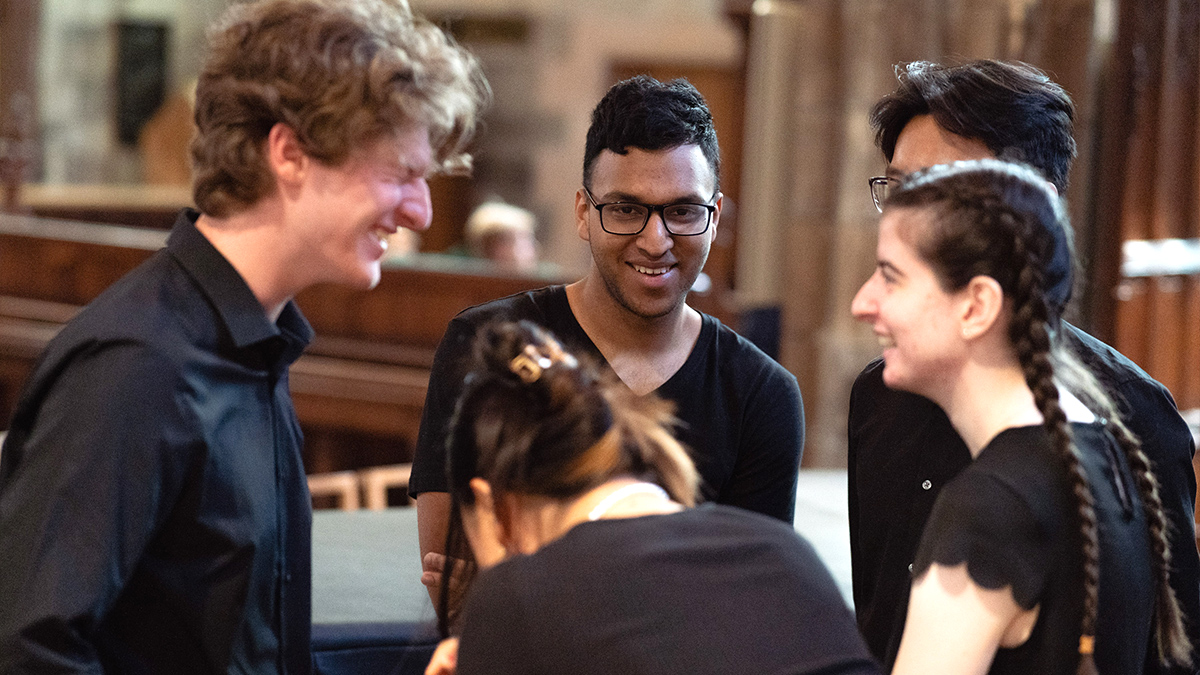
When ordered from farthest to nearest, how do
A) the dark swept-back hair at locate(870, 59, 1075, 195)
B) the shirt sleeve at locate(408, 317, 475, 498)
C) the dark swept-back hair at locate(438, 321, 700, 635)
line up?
the shirt sleeve at locate(408, 317, 475, 498)
the dark swept-back hair at locate(870, 59, 1075, 195)
the dark swept-back hair at locate(438, 321, 700, 635)

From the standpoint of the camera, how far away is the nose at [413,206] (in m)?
1.43

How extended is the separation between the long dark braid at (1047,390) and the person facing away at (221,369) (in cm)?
69

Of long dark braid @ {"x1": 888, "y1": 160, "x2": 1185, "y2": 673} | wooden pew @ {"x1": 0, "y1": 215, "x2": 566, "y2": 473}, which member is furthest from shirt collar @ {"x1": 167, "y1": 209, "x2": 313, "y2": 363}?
wooden pew @ {"x1": 0, "y1": 215, "x2": 566, "y2": 473}

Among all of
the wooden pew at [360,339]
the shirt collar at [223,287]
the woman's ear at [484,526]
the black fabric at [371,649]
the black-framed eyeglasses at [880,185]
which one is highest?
the black-framed eyeglasses at [880,185]

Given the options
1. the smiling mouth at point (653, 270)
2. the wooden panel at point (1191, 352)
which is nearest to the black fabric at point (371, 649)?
the smiling mouth at point (653, 270)

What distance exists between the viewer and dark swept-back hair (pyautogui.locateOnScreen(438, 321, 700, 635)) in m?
1.24

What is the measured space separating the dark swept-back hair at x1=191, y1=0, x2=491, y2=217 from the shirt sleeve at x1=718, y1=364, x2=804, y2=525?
0.75 meters

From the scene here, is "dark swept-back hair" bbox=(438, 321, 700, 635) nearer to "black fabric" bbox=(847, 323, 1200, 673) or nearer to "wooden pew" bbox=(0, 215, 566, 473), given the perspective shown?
"black fabric" bbox=(847, 323, 1200, 673)

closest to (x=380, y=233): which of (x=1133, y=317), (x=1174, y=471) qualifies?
(x=1174, y=471)

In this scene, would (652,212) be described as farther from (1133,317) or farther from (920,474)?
(1133,317)

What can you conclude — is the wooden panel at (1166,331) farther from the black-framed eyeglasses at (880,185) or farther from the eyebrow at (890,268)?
the eyebrow at (890,268)

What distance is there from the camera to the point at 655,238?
1.84 m

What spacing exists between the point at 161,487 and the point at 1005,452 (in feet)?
2.91

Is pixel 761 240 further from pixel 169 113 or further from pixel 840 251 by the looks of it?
pixel 169 113
